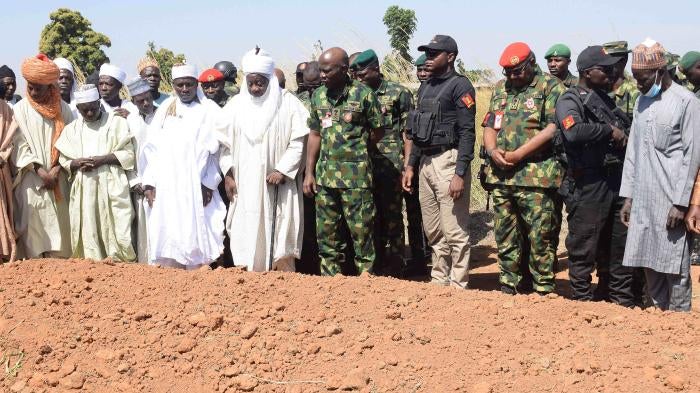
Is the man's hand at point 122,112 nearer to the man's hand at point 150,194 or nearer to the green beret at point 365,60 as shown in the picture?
the man's hand at point 150,194

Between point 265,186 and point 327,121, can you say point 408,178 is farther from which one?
point 265,186

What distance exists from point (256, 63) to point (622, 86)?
2.62m

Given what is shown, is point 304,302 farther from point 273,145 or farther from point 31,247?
point 31,247

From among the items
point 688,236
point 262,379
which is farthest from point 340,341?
point 688,236

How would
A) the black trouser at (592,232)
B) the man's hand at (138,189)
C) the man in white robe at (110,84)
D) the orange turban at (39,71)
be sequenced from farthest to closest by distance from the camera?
the man in white robe at (110,84)
the man's hand at (138,189)
the orange turban at (39,71)
the black trouser at (592,232)

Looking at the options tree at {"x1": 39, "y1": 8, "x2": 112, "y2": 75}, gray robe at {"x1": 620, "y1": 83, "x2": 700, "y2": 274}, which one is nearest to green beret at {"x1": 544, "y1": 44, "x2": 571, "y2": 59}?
gray robe at {"x1": 620, "y1": 83, "x2": 700, "y2": 274}

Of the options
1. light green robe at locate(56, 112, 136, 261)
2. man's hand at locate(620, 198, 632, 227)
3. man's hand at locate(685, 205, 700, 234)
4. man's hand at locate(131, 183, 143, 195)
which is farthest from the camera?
man's hand at locate(131, 183, 143, 195)

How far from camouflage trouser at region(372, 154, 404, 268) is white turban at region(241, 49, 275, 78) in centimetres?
118

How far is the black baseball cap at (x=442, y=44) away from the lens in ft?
18.3

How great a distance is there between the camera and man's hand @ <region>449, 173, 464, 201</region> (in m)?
5.42

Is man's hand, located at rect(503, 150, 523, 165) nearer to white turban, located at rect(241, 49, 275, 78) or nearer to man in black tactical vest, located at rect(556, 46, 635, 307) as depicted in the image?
man in black tactical vest, located at rect(556, 46, 635, 307)

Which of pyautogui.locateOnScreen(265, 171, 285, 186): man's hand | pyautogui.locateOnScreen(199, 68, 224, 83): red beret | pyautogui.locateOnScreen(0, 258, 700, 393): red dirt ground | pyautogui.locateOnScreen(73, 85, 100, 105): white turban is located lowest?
pyautogui.locateOnScreen(0, 258, 700, 393): red dirt ground

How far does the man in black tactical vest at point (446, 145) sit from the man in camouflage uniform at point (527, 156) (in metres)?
0.20

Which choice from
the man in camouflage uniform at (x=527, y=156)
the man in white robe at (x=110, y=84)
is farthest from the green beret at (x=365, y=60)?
the man in white robe at (x=110, y=84)
